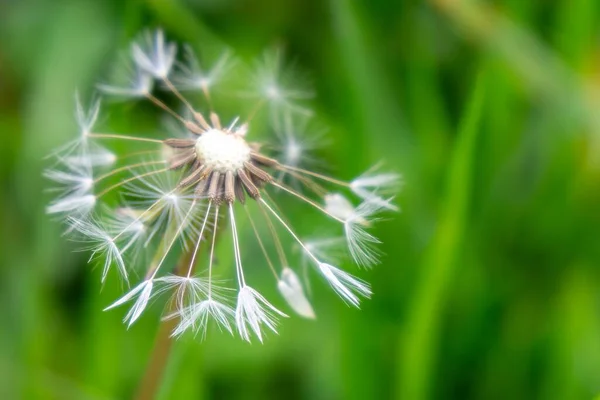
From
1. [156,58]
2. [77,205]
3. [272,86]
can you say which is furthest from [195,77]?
[77,205]

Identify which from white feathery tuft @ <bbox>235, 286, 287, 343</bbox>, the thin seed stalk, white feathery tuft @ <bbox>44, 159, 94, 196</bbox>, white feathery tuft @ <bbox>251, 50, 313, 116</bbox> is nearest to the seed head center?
the thin seed stalk

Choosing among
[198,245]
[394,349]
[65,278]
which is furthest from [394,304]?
[198,245]

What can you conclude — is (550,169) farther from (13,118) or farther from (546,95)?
(13,118)

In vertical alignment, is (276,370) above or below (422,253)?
below

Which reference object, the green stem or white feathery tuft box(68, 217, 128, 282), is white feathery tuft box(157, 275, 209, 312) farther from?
the green stem

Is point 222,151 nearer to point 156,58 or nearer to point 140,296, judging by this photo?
point 140,296

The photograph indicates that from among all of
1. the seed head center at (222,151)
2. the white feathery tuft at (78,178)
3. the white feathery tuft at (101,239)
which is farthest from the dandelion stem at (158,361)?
the white feathery tuft at (78,178)
